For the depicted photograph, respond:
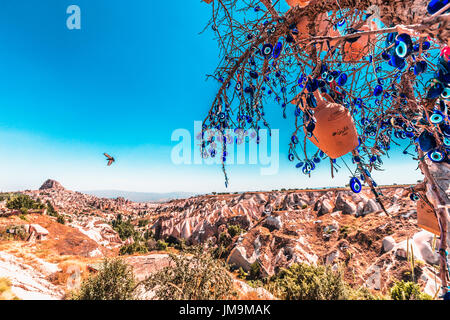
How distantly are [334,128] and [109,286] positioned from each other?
11.1 ft

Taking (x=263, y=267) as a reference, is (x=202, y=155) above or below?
above

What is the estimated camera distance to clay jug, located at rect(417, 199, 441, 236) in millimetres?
1639

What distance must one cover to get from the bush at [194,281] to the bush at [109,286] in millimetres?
287

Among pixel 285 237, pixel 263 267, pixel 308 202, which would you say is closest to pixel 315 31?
pixel 263 267

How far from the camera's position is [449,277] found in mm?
1502

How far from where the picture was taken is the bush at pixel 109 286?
2122mm

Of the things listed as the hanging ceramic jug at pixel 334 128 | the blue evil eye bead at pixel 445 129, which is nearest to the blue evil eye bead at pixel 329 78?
the hanging ceramic jug at pixel 334 128

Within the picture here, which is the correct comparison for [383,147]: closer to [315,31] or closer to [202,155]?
[315,31]

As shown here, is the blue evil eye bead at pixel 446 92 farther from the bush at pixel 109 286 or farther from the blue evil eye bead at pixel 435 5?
the bush at pixel 109 286

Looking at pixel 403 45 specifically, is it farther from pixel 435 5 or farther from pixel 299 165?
pixel 299 165

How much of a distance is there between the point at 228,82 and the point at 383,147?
259 cm

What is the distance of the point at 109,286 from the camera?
2.39 meters

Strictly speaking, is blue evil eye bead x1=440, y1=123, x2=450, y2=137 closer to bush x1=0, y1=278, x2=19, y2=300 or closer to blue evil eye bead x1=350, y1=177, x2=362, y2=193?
blue evil eye bead x1=350, y1=177, x2=362, y2=193
